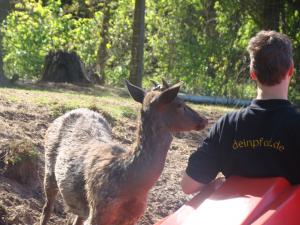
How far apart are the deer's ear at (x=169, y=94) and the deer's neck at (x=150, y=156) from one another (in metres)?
0.19

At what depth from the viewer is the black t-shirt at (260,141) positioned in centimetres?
407

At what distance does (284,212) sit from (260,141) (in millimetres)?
465

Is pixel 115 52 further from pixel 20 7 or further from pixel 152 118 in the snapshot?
pixel 152 118

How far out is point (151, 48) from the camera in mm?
21016

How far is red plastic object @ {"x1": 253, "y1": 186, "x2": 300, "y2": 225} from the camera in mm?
3814

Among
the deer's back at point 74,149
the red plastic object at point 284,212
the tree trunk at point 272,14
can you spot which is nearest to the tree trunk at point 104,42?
the tree trunk at point 272,14

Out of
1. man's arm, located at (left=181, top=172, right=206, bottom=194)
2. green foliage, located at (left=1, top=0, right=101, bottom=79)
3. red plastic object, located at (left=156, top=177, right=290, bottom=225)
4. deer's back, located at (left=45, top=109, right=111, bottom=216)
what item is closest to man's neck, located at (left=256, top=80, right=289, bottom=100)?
red plastic object, located at (left=156, top=177, right=290, bottom=225)

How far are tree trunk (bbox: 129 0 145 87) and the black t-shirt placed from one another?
9.41 metres

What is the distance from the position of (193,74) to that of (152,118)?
12.8 metres

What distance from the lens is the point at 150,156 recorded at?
6.16m

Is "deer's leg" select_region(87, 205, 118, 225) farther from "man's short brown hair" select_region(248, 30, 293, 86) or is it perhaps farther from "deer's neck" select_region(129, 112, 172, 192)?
"man's short brown hair" select_region(248, 30, 293, 86)

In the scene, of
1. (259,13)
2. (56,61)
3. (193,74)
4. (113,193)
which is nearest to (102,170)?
(113,193)

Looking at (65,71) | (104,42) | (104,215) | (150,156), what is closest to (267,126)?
(150,156)

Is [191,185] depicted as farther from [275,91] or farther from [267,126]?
[275,91]
